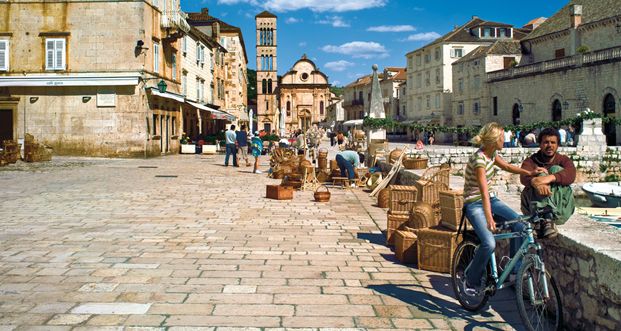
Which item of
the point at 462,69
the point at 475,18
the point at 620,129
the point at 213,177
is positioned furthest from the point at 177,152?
the point at 475,18

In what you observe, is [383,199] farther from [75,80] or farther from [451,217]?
[75,80]

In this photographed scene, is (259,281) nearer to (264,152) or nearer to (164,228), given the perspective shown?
(164,228)

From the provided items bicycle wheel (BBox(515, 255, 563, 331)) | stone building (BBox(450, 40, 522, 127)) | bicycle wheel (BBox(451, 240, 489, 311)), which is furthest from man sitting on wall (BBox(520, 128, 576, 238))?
stone building (BBox(450, 40, 522, 127))

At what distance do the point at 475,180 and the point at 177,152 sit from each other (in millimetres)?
28538

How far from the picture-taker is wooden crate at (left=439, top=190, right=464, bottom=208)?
6.11m

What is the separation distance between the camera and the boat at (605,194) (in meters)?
13.3

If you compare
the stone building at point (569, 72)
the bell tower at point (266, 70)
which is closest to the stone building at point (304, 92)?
the bell tower at point (266, 70)

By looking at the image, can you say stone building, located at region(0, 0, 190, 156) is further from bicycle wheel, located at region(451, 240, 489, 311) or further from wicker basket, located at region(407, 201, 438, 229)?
bicycle wheel, located at region(451, 240, 489, 311)

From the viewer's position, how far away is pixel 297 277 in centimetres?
577

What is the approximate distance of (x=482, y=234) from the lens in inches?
179

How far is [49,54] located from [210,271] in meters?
23.1

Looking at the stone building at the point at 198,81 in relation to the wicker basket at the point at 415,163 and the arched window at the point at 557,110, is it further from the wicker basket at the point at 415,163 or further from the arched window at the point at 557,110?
the arched window at the point at 557,110

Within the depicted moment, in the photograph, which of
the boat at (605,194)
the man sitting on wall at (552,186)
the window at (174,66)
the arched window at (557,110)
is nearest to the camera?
the man sitting on wall at (552,186)

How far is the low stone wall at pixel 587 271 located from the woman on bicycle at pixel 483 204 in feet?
1.15
